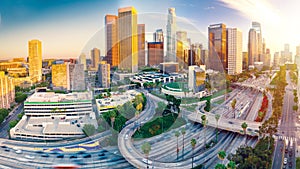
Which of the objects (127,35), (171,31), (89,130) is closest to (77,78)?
(127,35)

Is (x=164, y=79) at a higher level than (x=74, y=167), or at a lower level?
higher

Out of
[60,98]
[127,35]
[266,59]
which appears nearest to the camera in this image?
[127,35]

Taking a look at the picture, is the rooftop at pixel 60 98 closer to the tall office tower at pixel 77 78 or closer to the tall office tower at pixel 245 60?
the tall office tower at pixel 77 78

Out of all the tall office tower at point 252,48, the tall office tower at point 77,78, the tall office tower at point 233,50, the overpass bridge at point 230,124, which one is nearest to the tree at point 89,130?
the overpass bridge at point 230,124

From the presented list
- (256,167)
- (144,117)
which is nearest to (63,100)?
(144,117)

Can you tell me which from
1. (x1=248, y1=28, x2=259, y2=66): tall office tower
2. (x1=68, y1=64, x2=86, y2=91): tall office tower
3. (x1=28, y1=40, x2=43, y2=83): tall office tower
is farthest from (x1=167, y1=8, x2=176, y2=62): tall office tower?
(x1=248, y1=28, x2=259, y2=66): tall office tower

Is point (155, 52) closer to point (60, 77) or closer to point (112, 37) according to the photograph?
point (112, 37)

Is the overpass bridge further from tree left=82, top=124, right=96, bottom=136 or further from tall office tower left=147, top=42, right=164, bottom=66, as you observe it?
tall office tower left=147, top=42, right=164, bottom=66

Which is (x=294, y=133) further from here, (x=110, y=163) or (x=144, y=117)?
(x=110, y=163)
